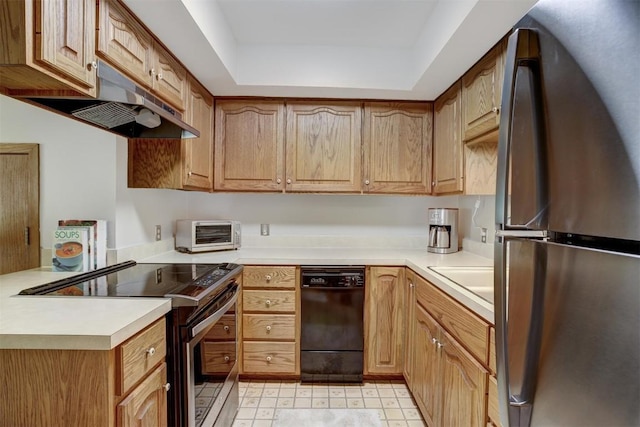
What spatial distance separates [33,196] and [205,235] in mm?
1040

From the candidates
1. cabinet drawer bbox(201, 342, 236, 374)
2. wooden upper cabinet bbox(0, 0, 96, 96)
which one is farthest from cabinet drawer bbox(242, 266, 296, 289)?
wooden upper cabinet bbox(0, 0, 96, 96)

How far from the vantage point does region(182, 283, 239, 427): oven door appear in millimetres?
1307

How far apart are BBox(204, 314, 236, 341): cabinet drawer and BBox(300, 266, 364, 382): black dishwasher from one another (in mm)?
581

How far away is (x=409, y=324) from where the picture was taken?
2160mm

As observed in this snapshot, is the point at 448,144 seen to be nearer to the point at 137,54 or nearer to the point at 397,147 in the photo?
the point at 397,147

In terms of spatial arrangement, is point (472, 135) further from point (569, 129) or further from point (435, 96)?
point (569, 129)

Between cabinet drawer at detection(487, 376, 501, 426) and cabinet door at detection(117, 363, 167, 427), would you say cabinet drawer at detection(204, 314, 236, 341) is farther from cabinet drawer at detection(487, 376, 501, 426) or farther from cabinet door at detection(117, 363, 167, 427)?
cabinet drawer at detection(487, 376, 501, 426)

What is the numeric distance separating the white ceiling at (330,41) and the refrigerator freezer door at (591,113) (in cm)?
96

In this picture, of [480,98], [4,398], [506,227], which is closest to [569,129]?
[506,227]

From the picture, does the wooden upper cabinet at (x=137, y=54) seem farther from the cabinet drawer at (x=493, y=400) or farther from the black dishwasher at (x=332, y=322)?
the cabinet drawer at (x=493, y=400)

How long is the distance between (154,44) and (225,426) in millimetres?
2068

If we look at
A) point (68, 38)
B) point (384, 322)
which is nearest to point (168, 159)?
point (68, 38)

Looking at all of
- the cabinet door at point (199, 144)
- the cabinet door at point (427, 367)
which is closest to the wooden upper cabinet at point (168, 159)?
the cabinet door at point (199, 144)

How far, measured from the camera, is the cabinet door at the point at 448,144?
6.92 ft
